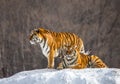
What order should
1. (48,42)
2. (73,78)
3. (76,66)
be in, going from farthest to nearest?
(48,42)
(76,66)
(73,78)

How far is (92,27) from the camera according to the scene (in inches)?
316

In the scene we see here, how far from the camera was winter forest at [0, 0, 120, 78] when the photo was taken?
26.0ft

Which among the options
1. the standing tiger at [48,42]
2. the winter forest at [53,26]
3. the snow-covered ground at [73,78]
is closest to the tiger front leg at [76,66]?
the standing tiger at [48,42]

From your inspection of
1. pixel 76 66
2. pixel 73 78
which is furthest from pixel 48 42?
pixel 73 78

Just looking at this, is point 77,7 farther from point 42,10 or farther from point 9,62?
point 9,62

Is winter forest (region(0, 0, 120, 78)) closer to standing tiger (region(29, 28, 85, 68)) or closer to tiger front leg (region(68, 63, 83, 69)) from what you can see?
standing tiger (region(29, 28, 85, 68))

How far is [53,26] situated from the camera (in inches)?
313

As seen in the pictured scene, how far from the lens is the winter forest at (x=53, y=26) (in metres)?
7.92

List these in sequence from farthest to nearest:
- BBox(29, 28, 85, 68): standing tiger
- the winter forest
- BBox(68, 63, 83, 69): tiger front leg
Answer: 1. the winter forest
2. BBox(29, 28, 85, 68): standing tiger
3. BBox(68, 63, 83, 69): tiger front leg

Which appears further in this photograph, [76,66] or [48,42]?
[48,42]

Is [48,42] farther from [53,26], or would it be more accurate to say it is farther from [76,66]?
[53,26]

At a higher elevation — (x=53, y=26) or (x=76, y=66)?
(x=53, y=26)

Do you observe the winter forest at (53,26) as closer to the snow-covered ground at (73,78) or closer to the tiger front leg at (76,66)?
the tiger front leg at (76,66)

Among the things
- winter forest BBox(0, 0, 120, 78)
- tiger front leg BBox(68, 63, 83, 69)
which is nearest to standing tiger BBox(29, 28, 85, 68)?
tiger front leg BBox(68, 63, 83, 69)
